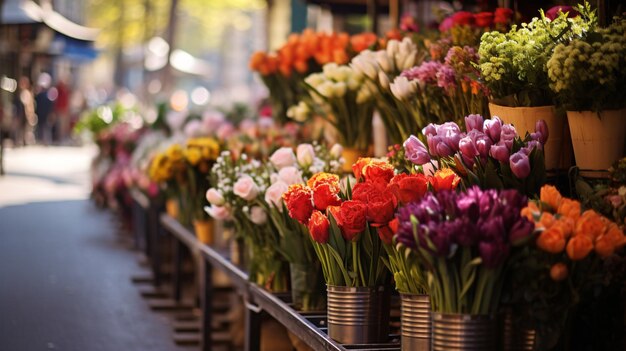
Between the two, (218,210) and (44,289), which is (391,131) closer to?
(218,210)

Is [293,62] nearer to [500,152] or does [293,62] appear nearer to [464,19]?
[464,19]

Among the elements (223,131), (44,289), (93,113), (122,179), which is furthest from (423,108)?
(93,113)

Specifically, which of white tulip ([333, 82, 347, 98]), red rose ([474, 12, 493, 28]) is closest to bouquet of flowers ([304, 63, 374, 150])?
white tulip ([333, 82, 347, 98])

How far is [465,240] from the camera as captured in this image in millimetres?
3043

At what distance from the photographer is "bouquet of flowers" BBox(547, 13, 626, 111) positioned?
364 cm

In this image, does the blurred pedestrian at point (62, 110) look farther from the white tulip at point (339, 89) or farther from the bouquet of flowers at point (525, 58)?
the bouquet of flowers at point (525, 58)

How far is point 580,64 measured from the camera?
3.66m

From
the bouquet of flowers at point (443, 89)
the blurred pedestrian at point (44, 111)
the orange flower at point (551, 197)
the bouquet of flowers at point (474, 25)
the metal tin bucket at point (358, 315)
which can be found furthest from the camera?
the blurred pedestrian at point (44, 111)

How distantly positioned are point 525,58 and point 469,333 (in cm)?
113

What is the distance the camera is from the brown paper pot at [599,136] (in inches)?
153

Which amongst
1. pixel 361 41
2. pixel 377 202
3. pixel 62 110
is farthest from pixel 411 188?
pixel 62 110

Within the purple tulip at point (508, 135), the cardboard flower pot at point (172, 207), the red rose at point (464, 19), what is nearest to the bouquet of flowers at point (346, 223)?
the purple tulip at point (508, 135)

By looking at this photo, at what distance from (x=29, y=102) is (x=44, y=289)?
23769mm

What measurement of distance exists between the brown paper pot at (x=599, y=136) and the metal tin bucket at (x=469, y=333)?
100 centimetres
